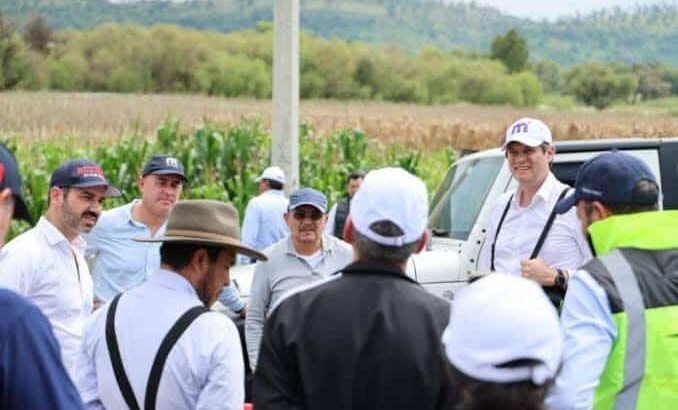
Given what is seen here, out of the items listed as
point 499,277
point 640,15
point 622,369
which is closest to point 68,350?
point 622,369

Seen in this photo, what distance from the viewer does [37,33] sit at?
5425cm

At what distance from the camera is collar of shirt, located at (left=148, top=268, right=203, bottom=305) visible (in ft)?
14.6

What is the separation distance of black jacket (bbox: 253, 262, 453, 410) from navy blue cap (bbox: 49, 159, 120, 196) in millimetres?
3220

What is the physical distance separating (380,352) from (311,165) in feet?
55.1

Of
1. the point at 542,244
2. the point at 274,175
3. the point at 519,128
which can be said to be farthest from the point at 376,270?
the point at 274,175

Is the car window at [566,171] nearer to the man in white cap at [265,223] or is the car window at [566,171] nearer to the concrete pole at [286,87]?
the man in white cap at [265,223]

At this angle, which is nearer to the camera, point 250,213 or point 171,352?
point 171,352

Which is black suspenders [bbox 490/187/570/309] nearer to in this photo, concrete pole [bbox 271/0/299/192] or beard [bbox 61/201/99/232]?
beard [bbox 61/201/99/232]

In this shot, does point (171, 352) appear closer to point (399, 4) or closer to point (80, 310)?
point (80, 310)

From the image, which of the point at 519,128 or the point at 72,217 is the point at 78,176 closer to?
the point at 72,217

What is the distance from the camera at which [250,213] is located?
41.5 ft

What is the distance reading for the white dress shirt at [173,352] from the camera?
4289 mm

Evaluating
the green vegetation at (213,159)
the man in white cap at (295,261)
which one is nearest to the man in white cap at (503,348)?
the man in white cap at (295,261)

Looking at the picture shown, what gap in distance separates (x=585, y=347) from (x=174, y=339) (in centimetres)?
131
